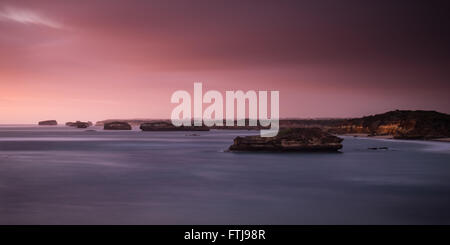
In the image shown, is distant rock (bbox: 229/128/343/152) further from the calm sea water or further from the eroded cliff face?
the eroded cliff face

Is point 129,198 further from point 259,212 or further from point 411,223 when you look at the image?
point 411,223

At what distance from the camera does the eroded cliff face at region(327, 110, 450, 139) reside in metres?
85.9

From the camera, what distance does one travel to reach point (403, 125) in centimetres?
9725

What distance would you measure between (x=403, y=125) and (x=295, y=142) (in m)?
67.6

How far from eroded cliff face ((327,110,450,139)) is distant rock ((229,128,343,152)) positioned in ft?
173

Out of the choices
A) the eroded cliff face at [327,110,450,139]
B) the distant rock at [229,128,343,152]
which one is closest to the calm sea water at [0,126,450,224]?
the distant rock at [229,128,343,152]

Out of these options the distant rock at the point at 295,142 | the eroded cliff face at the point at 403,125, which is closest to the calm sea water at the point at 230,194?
the distant rock at the point at 295,142

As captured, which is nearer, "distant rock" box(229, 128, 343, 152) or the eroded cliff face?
"distant rock" box(229, 128, 343, 152)

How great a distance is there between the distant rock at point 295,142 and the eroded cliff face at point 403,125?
52.6m

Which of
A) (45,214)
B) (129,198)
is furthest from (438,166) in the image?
(45,214)

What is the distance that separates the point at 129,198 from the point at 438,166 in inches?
1061

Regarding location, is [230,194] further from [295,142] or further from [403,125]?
[403,125]

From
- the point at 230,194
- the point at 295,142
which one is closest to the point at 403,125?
the point at 295,142

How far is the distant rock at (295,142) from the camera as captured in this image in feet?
135
